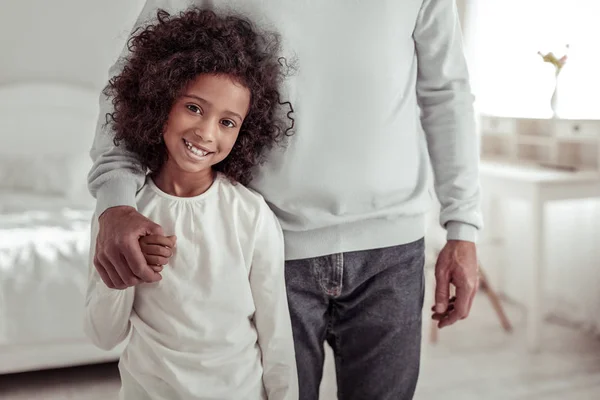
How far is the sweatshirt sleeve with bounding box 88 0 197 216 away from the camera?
95 centimetres

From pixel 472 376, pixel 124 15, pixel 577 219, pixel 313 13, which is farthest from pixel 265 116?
pixel 124 15

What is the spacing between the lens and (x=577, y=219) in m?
2.90

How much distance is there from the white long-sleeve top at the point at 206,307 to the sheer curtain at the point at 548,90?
76.1 inches

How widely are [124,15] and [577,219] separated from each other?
2.18m

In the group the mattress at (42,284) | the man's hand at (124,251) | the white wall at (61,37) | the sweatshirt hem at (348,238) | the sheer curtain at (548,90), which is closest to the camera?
the man's hand at (124,251)

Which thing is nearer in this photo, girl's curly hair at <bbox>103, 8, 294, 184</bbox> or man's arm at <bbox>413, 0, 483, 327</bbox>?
girl's curly hair at <bbox>103, 8, 294, 184</bbox>

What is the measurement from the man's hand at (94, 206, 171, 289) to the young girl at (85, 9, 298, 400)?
7cm

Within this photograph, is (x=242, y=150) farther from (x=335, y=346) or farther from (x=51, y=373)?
(x=51, y=373)

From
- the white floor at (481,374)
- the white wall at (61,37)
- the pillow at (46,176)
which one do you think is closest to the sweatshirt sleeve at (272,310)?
the white floor at (481,374)

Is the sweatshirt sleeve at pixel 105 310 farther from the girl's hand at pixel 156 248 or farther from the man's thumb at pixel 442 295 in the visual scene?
the man's thumb at pixel 442 295

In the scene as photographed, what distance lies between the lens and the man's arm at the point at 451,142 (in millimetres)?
1119

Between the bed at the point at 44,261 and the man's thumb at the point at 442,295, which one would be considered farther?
the bed at the point at 44,261

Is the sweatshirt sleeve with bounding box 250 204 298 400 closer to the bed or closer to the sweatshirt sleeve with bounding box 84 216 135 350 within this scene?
the sweatshirt sleeve with bounding box 84 216 135 350

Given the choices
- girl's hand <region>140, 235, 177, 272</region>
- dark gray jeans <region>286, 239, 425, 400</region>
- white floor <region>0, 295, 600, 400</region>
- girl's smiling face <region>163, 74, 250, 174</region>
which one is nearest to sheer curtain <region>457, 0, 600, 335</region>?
white floor <region>0, 295, 600, 400</region>
